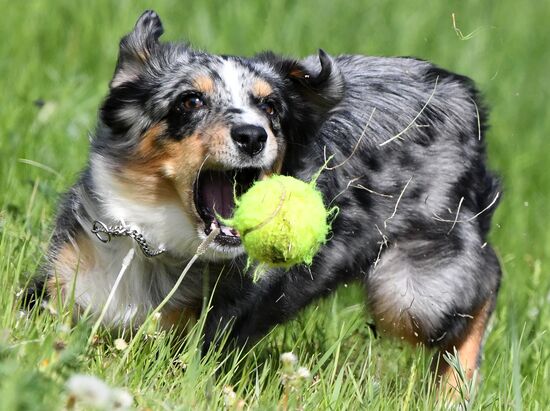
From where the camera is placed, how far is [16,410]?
2725 millimetres

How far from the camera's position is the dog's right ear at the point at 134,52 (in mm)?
4723

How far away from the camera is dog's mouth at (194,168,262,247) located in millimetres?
4391

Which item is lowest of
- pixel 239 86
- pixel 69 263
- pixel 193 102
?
pixel 69 263

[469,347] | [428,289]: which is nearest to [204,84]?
[428,289]

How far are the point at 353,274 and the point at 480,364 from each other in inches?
34.9

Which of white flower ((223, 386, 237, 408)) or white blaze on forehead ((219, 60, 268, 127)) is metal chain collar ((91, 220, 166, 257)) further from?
white flower ((223, 386, 237, 408))

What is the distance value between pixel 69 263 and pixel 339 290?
181cm

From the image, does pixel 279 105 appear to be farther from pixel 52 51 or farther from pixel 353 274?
pixel 52 51

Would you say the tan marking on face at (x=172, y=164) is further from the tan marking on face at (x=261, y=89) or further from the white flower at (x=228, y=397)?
the white flower at (x=228, y=397)

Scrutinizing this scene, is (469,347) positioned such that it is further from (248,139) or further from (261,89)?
(248,139)

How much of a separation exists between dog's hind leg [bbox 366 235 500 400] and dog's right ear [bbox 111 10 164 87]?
1.48m

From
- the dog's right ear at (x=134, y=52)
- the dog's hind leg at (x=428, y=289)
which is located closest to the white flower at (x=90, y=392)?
the dog's right ear at (x=134, y=52)

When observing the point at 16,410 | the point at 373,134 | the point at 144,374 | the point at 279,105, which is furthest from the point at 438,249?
the point at 16,410

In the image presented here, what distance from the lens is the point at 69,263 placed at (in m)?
4.60
